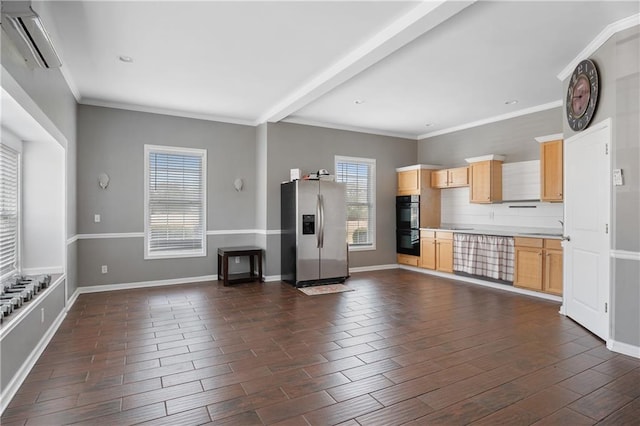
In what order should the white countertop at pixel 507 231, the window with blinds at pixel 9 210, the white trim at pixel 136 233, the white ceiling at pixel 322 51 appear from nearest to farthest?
the white ceiling at pixel 322 51 → the window with blinds at pixel 9 210 → the white countertop at pixel 507 231 → the white trim at pixel 136 233

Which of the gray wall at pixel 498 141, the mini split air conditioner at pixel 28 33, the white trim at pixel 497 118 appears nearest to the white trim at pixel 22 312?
the mini split air conditioner at pixel 28 33

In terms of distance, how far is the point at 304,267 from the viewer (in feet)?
19.1

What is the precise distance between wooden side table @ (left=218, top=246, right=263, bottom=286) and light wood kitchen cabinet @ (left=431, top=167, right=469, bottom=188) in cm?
360

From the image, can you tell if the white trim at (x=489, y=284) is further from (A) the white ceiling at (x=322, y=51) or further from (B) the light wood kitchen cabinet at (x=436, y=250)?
(A) the white ceiling at (x=322, y=51)

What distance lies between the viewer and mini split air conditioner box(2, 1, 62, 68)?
1997 mm

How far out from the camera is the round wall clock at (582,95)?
3.49 meters

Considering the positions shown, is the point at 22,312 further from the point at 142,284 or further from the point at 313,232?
the point at 313,232

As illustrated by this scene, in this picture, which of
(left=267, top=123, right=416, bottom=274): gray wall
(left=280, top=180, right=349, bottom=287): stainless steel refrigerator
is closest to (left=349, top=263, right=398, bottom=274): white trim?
(left=267, top=123, right=416, bottom=274): gray wall

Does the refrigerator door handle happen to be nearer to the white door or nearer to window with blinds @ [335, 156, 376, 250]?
window with blinds @ [335, 156, 376, 250]

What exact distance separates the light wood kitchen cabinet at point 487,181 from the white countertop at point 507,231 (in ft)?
1.71

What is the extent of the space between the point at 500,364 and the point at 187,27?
3.86 m

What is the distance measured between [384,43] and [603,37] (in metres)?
2.02

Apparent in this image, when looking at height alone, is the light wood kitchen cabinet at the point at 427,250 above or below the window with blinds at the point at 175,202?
below

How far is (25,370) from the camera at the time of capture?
8.63ft
